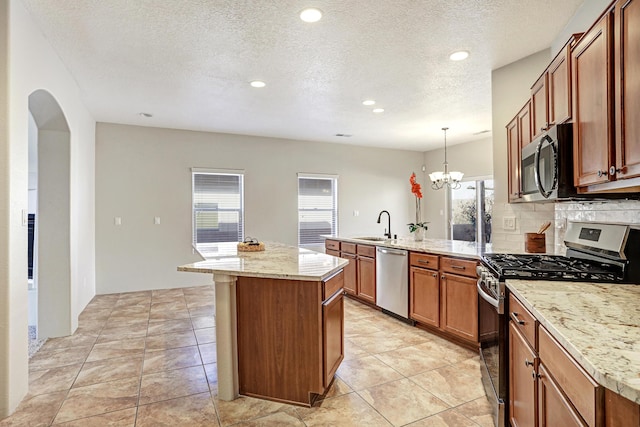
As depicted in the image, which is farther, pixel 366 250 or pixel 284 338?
pixel 366 250

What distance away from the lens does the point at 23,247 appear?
7.80ft

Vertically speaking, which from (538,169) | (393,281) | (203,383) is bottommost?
(203,383)

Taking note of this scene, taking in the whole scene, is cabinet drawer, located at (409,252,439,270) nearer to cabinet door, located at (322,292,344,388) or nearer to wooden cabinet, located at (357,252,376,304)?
wooden cabinet, located at (357,252,376,304)

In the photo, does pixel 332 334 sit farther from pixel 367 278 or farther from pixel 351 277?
pixel 351 277

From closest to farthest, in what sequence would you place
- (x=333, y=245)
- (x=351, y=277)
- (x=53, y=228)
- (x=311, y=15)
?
(x=311, y=15)
(x=53, y=228)
(x=351, y=277)
(x=333, y=245)

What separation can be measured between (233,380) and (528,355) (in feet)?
5.65

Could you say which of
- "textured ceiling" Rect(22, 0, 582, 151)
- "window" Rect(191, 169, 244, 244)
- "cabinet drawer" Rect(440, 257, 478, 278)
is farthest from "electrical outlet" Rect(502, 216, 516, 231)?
"window" Rect(191, 169, 244, 244)

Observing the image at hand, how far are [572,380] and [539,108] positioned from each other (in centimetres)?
194

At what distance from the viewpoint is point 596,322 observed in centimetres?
121

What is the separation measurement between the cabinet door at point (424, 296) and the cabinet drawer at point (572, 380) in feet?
6.84

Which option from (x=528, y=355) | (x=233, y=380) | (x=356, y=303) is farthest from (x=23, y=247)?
(x=356, y=303)

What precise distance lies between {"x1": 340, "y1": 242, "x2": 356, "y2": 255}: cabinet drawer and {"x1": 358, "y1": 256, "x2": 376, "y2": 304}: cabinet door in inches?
7.0

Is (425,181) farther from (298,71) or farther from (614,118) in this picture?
(614,118)

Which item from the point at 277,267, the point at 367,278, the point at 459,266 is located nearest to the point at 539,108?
the point at 459,266
